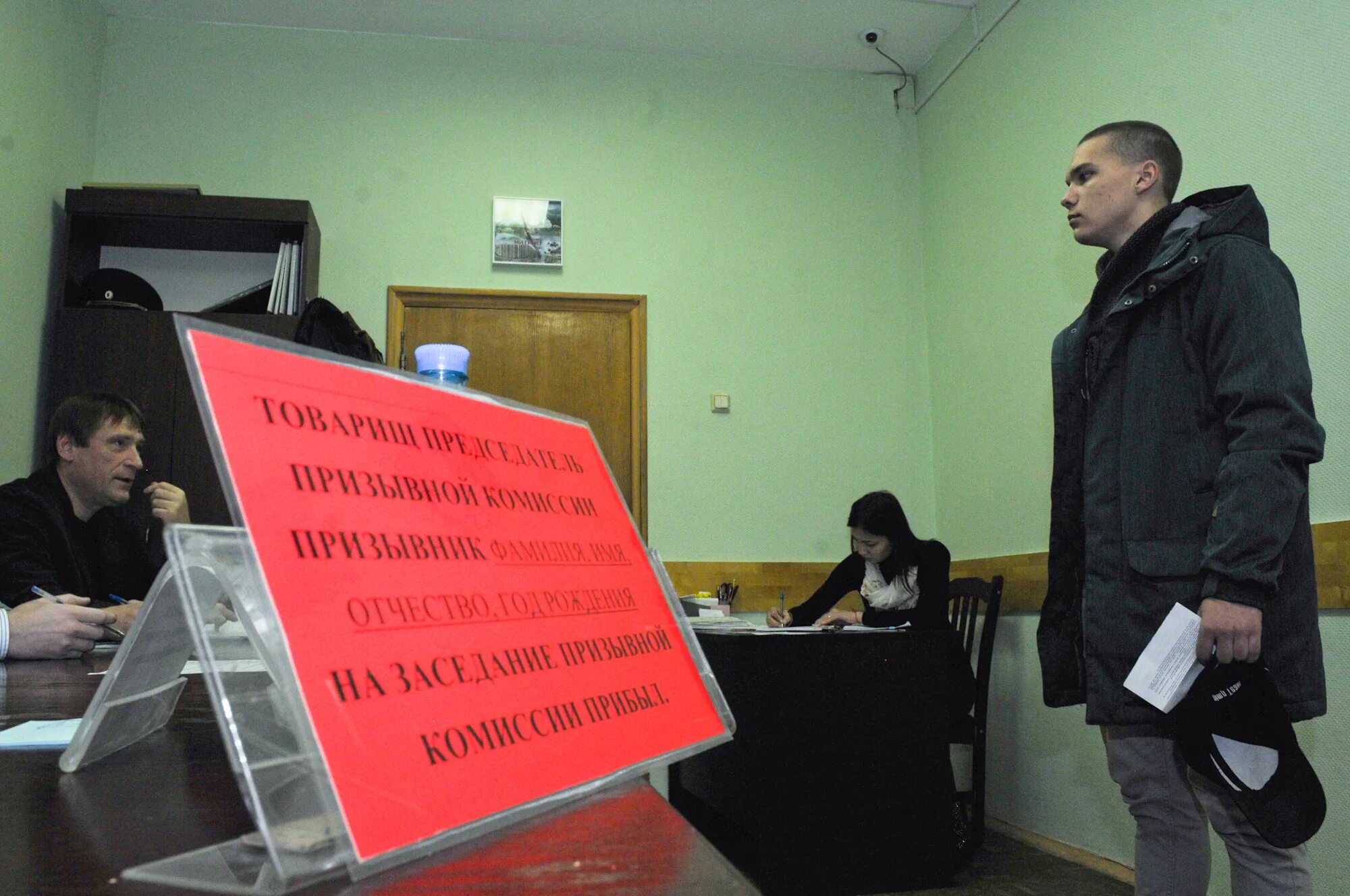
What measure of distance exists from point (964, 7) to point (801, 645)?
8.98 ft

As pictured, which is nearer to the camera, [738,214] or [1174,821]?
[1174,821]

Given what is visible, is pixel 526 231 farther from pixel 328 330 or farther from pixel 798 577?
pixel 798 577

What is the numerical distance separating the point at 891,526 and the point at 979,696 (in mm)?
621

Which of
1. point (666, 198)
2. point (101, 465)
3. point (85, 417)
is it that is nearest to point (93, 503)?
point (101, 465)

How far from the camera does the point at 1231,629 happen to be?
1.33m

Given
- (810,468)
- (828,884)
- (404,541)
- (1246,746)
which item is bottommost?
(828,884)

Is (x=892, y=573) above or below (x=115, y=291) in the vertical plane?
below

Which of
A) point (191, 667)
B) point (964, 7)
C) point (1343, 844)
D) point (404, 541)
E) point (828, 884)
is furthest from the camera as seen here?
point (964, 7)

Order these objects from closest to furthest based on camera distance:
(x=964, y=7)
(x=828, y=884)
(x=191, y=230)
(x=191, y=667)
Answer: (x=191, y=667), (x=828, y=884), (x=191, y=230), (x=964, y=7)

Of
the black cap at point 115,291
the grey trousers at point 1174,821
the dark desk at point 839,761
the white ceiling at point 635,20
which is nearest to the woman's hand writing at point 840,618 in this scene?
the dark desk at point 839,761

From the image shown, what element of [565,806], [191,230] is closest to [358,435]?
[565,806]

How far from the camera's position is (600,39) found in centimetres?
381

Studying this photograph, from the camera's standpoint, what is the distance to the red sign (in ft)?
1.09

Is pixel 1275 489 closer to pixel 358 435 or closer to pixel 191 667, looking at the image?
pixel 358 435
